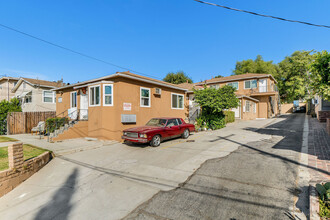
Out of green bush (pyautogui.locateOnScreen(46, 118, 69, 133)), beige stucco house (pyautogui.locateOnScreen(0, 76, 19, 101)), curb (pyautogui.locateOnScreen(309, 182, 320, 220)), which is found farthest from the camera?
beige stucco house (pyautogui.locateOnScreen(0, 76, 19, 101))

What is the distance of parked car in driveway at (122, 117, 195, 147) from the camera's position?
851 centimetres

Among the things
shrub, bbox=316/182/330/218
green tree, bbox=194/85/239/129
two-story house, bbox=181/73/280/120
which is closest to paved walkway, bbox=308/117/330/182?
shrub, bbox=316/182/330/218

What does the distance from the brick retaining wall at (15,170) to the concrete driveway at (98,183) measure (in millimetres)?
172

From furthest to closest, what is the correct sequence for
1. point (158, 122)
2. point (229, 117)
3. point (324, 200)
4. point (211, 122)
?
point (229, 117), point (211, 122), point (158, 122), point (324, 200)

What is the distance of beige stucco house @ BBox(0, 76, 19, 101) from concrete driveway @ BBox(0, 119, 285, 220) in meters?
29.2

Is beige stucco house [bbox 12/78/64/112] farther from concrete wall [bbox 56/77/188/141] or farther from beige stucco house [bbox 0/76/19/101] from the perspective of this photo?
concrete wall [bbox 56/77/188/141]

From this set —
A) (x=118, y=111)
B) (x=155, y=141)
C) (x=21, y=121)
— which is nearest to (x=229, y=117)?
(x=155, y=141)

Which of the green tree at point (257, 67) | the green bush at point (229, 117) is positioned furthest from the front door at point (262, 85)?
the green bush at point (229, 117)

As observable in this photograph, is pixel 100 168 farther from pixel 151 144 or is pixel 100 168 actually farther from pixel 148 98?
pixel 148 98

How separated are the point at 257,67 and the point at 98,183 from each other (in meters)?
43.0

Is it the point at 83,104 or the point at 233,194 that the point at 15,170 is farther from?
the point at 83,104

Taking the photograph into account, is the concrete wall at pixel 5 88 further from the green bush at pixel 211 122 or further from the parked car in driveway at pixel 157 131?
the green bush at pixel 211 122

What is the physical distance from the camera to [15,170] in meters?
4.96

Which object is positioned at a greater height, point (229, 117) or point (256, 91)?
point (256, 91)
